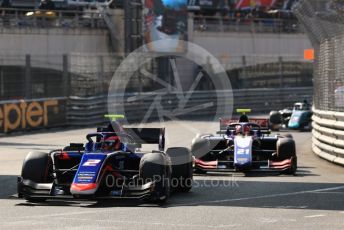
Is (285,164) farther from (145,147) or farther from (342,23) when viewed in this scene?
(145,147)

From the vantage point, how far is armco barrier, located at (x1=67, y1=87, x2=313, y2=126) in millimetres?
28797

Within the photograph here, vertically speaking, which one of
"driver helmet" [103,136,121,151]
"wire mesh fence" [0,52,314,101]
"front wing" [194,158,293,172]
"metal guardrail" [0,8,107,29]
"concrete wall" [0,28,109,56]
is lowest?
"front wing" [194,158,293,172]

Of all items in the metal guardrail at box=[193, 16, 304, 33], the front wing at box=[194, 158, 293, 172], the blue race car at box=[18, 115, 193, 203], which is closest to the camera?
the blue race car at box=[18, 115, 193, 203]

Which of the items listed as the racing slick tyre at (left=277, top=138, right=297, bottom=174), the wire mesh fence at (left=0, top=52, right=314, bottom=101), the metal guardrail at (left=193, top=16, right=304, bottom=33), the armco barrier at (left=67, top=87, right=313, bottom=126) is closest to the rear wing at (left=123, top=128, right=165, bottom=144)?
the racing slick tyre at (left=277, top=138, right=297, bottom=174)

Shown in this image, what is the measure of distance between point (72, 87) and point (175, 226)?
20.6 metres

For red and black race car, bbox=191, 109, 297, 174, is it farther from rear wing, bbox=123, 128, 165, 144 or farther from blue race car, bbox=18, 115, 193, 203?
blue race car, bbox=18, 115, 193, 203

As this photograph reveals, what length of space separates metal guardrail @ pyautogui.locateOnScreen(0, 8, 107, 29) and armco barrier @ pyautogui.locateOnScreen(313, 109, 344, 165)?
1751 centimetres

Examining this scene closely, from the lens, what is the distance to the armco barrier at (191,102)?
28.8 meters

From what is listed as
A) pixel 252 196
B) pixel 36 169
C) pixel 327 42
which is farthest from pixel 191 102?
pixel 36 169

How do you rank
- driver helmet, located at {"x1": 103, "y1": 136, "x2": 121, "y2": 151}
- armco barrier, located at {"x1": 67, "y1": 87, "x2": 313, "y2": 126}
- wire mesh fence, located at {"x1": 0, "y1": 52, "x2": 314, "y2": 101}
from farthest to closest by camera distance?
armco barrier, located at {"x1": 67, "y1": 87, "x2": 313, "y2": 126}
wire mesh fence, located at {"x1": 0, "y1": 52, "x2": 314, "y2": 101}
driver helmet, located at {"x1": 103, "y1": 136, "x2": 121, "y2": 151}

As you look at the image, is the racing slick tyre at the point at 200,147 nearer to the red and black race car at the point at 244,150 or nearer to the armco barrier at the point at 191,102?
the red and black race car at the point at 244,150

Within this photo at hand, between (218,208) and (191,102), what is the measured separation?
24.8m

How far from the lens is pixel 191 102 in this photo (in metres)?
35.1

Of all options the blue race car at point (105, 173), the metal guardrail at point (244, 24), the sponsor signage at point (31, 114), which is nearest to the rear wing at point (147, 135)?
the blue race car at point (105, 173)
